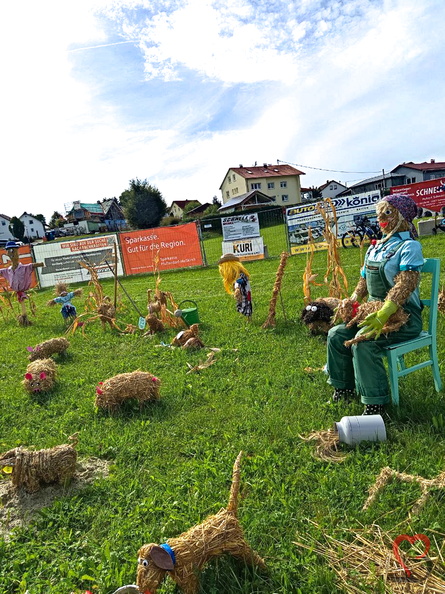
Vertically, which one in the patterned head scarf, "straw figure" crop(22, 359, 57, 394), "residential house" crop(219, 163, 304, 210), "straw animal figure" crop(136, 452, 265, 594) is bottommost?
"straw animal figure" crop(136, 452, 265, 594)

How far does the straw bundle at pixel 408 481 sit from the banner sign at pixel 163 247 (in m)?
14.5

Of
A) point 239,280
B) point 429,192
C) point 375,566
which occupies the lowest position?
point 375,566

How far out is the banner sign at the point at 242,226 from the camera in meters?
16.6

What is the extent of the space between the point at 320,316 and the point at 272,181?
52644 mm

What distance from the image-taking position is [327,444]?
2953mm

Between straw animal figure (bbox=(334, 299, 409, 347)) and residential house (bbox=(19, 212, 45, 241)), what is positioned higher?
residential house (bbox=(19, 212, 45, 241))

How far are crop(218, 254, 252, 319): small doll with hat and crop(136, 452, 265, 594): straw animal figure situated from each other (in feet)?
16.2

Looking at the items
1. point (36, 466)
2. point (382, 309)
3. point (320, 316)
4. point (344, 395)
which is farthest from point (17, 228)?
point (382, 309)

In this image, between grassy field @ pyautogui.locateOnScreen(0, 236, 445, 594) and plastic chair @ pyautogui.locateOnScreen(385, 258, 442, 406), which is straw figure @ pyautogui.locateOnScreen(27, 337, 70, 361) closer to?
grassy field @ pyautogui.locateOnScreen(0, 236, 445, 594)

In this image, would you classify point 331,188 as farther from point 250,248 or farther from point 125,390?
point 125,390

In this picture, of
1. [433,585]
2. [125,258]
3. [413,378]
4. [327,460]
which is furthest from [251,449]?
[125,258]

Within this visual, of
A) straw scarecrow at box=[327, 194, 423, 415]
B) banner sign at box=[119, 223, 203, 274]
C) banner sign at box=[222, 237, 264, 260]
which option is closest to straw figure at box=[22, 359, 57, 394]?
straw scarecrow at box=[327, 194, 423, 415]

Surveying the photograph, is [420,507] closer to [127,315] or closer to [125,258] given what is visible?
[127,315]

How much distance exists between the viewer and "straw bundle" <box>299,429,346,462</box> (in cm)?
283
